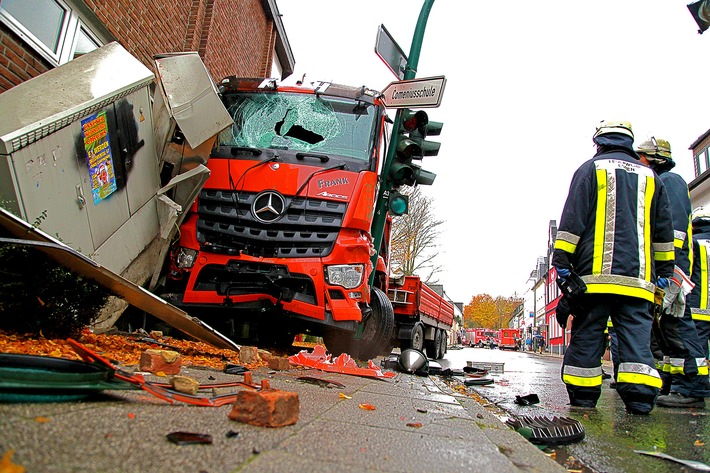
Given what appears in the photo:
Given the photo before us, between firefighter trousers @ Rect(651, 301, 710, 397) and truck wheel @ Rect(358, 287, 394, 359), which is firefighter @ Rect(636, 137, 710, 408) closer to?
firefighter trousers @ Rect(651, 301, 710, 397)

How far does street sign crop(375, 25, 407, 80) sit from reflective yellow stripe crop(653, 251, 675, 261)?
15.3 ft

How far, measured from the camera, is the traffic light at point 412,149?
6707 mm

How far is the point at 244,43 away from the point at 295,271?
29.8 ft

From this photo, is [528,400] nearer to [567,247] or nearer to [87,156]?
[567,247]

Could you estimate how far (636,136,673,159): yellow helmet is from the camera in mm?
5188

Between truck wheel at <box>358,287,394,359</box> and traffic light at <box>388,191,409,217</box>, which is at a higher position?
traffic light at <box>388,191,409,217</box>

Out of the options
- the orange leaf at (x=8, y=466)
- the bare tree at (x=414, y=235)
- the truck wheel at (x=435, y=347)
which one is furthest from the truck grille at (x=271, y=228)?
the bare tree at (x=414, y=235)

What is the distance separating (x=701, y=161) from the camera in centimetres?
2484

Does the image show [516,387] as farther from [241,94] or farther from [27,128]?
[27,128]

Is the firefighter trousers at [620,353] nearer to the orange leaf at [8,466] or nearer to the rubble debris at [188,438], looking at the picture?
the rubble debris at [188,438]

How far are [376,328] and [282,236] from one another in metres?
1.92

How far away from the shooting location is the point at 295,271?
4938 mm

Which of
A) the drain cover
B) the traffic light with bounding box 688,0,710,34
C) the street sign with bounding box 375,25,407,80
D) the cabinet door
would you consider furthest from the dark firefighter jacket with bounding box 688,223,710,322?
the cabinet door

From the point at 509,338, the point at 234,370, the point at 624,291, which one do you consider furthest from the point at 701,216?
the point at 509,338
